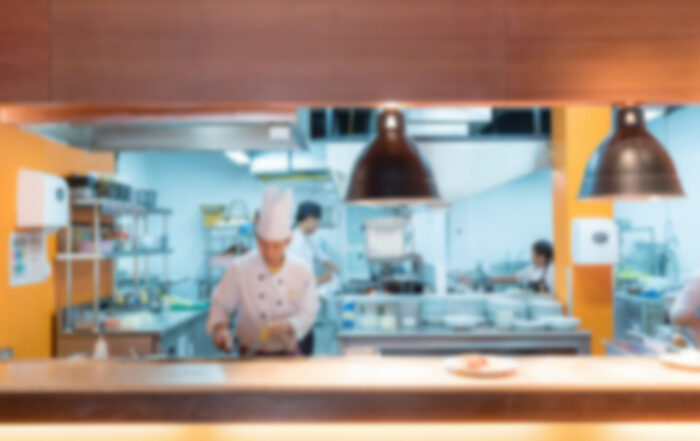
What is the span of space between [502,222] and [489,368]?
723 cm

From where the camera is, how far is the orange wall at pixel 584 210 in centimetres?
474

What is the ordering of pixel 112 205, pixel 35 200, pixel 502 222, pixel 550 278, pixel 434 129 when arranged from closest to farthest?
pixel 35 200 < pixel 112 205 < pixel 434 129 < pixel 550 278 < pixel 502 222

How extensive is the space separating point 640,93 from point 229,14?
1.48 meters

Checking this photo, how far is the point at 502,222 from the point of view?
9031 millimetres

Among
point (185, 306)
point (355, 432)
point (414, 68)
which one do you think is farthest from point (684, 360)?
point (185, 306)

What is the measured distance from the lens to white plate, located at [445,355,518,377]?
202cm

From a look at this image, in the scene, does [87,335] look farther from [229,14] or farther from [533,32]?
[533,32]

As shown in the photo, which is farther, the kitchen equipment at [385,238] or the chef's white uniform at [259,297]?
the kitchen equipment at [385,238]

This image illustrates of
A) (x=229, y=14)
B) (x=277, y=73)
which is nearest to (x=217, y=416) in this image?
(x=277, y=73)

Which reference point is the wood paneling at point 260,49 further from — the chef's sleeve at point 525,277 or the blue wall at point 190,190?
the blue wall at point 190,190

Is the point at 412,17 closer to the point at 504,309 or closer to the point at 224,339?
the point at 224,339

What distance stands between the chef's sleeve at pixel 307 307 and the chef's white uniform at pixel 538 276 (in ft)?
9.18

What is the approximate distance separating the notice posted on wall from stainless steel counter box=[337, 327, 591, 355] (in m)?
2.22

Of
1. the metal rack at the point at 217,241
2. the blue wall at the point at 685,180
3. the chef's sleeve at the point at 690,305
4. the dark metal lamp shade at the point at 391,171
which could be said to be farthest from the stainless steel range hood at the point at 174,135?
the blue wall at the point at 685,180
